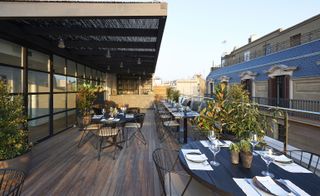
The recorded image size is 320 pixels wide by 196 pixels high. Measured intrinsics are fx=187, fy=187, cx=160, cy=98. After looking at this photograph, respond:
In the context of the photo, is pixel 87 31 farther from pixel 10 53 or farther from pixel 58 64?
pixel 58 64

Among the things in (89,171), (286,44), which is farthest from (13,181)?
(286,44)

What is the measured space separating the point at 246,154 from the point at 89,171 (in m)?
2.69

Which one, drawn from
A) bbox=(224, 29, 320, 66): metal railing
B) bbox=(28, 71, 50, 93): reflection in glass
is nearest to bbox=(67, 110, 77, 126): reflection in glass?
bbox=(28, 71, 50, 93): reflection in glass

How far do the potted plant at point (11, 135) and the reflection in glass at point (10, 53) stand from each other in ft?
3.77

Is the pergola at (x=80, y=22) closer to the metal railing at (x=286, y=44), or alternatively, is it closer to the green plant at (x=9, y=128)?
the green plant at (x=9, y=128)

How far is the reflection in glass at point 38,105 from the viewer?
441 cm

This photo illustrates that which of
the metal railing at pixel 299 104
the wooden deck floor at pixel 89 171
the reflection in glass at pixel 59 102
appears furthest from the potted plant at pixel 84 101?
the metal railing at pixel 299 104

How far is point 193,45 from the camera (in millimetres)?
15820

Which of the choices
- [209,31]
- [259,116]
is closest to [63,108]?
[259,116]

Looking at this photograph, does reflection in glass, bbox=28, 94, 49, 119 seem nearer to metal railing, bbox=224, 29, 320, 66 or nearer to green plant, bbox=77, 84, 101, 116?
green plant, bbox=77, 84, 101, 116

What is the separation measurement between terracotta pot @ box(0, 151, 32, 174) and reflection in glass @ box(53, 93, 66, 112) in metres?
2.69

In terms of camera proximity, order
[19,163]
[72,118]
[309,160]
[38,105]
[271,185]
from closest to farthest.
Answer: [271,185]
[309,160]
[19,163]
[38,105]
[72,118]

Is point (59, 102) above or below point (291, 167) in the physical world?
above

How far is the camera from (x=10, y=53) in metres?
3.87
